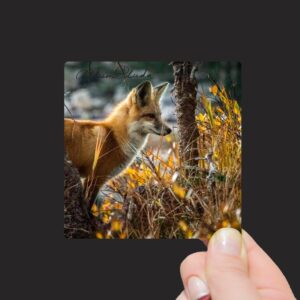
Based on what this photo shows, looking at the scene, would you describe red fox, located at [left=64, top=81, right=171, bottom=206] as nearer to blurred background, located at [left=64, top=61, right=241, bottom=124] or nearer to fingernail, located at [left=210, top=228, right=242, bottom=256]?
blurred background, located at [left=64, top=61, right=241, bottom=124]

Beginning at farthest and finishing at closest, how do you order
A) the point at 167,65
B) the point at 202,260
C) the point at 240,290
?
the point at 167,65 → the point at 202,260 → the point at 240,290

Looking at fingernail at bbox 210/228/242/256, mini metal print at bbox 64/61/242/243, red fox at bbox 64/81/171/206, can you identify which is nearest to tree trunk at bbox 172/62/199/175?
mini metal print at bbox 64/61/242/243

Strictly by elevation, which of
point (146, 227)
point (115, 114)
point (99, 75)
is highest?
point (99, 75)

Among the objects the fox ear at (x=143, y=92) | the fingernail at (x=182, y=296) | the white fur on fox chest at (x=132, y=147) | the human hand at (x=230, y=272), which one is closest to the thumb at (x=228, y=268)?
the human hand at (x=230, y=272)

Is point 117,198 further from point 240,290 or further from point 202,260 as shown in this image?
point 240,290

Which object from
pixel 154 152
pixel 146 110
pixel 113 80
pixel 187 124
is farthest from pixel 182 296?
pixel 113 80

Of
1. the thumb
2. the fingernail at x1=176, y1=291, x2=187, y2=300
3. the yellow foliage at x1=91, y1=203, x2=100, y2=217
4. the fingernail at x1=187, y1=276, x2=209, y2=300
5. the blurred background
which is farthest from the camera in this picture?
the yellow foliage at x1=91, y1=203, x2=100, y2=217

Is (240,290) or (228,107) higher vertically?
(228,107)

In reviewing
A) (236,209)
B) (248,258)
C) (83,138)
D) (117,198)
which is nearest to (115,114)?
(83,138)
